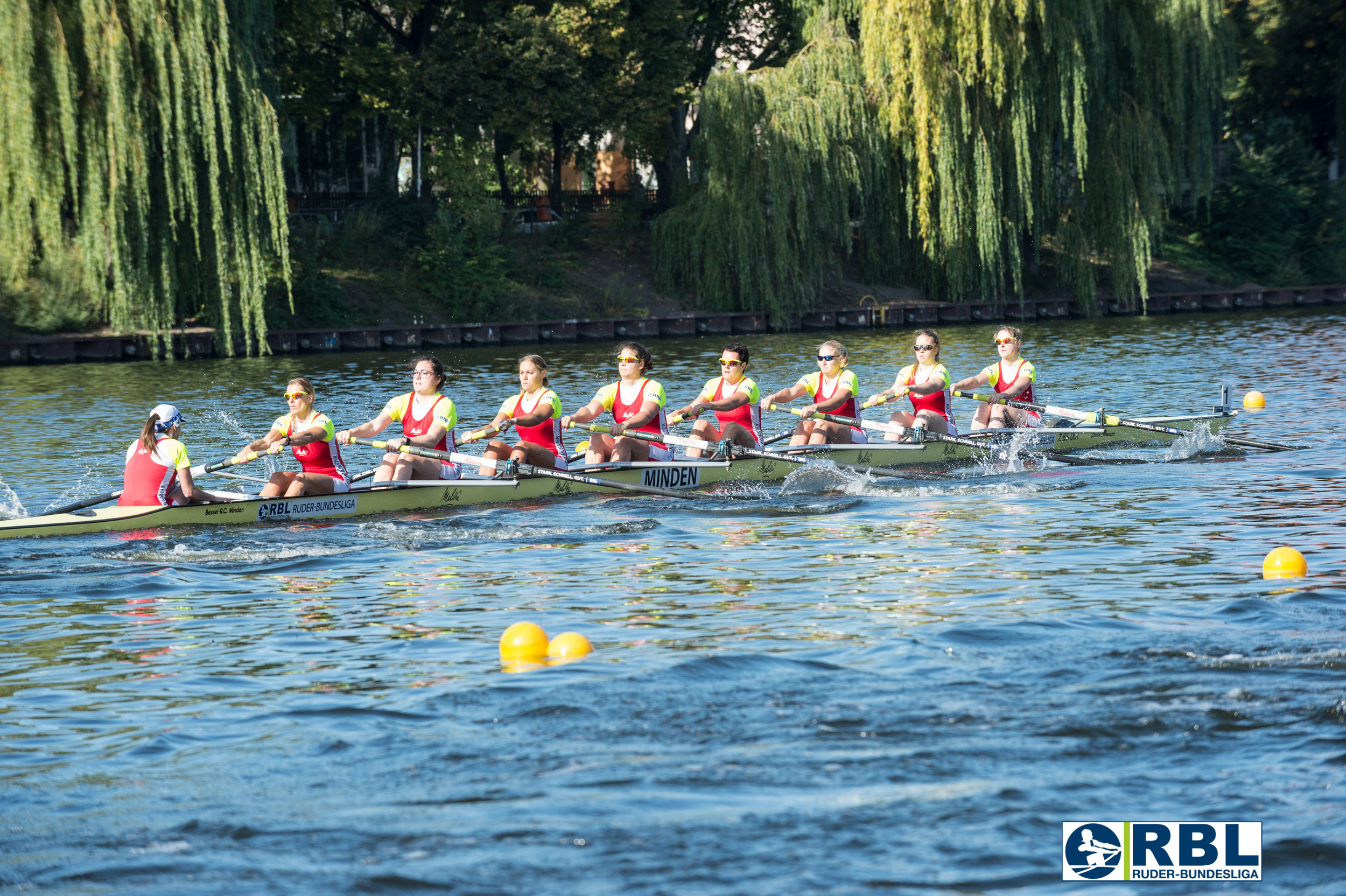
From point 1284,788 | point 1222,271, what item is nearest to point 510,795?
point 1284,788

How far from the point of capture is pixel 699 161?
38469mm

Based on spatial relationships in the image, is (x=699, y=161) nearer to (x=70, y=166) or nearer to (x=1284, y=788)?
(x=70, y=166)

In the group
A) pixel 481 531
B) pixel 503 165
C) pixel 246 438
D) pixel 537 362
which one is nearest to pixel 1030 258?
pixel 503 165

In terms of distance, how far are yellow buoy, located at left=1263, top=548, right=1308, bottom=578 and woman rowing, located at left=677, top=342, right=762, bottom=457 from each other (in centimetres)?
650

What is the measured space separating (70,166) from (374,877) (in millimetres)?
23387

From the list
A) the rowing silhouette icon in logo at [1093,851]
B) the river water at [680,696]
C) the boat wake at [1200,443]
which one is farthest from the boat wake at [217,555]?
the boat wake at [1200,443]

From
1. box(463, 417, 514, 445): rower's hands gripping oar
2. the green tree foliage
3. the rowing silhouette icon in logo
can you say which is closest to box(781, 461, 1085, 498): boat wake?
box(463, 417, 514, 445): rower's hands gripping oar

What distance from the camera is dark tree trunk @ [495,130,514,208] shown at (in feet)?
150

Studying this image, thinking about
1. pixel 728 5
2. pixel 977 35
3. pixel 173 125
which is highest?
pixel 728 5

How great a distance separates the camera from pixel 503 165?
150ft

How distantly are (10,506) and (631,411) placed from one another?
20.7ft

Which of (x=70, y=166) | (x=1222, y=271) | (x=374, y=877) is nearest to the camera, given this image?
(x=374, y=877)

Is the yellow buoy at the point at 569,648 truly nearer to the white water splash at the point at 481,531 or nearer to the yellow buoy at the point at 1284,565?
the white water splash at the point at 481,531

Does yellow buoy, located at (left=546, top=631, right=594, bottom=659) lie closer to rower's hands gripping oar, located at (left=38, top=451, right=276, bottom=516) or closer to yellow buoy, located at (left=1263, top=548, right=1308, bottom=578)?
yellow buoy, located at (left=1263, top=548, right=1308, bottom=578)
